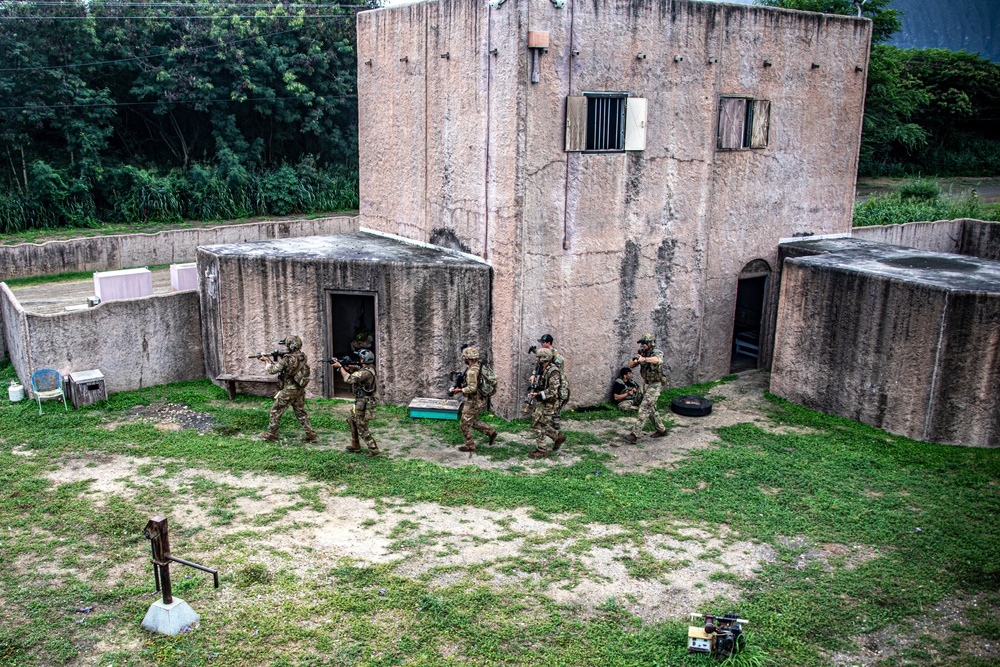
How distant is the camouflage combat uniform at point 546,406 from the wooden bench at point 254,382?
4.90 meters

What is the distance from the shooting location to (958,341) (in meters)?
12.6

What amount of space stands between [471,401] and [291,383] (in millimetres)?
2648

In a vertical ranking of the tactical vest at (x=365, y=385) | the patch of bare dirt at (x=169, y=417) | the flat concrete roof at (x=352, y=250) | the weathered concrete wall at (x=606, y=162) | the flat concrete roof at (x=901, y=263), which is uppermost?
the weathered concrete wall at (x=606, y=162)

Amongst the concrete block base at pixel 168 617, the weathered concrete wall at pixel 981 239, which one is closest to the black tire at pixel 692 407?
the concrete block base at pixel 168 617

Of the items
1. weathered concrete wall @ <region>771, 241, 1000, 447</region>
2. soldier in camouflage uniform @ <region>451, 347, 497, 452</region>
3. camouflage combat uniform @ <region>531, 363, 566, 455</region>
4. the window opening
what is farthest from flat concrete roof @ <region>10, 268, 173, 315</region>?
weathered concrete wall @ <region>771, 241, 1000, 447</region>

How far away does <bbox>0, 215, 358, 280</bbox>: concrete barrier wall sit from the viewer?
69.2ft

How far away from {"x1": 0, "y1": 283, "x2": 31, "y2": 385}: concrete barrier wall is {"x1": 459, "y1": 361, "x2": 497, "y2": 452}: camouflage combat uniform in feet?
23.9

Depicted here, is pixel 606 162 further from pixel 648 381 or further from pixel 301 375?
pixel 301 375

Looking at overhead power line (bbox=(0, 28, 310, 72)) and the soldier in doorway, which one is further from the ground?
overhead power line (bbox=(0, 28, 310, 72))

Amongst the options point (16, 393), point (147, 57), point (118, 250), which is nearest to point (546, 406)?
point (16, 393)

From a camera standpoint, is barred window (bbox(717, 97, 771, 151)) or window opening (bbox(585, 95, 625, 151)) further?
barred window (bbox(717, 97, 771, 151))

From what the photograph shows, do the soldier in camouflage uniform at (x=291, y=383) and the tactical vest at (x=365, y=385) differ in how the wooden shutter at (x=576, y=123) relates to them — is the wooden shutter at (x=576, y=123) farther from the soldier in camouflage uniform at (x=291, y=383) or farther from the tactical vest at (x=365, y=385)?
the soldier in camouflage uniform at (x=291, y=383)

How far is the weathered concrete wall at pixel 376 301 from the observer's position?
46.4 ft

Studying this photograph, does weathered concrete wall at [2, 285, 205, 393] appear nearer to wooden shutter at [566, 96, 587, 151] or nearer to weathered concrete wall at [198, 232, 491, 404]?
weathered concrete wall at [198, 232, 491, 404]
